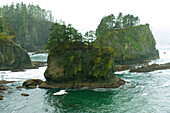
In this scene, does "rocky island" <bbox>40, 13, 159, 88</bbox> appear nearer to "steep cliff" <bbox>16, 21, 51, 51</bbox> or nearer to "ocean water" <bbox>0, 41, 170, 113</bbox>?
"ocean water" <bbox>0, 41, 170, 113</bbox>

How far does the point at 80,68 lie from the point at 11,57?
42.9m

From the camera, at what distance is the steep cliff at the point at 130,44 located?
9381 cm

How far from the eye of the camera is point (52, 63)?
153ft

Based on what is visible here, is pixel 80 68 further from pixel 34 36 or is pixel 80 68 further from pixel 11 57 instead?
pixel 34 36

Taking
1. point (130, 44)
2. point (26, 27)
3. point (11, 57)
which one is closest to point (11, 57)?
point (11, 57)

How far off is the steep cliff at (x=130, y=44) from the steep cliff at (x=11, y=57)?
144 ft

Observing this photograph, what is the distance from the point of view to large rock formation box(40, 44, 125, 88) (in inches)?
1777

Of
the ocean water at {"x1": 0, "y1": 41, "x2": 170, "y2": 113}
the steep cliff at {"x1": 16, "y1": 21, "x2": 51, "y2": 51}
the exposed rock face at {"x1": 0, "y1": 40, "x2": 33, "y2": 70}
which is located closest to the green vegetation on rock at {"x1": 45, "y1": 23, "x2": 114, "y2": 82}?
the ocean water at {"x1": 0, "y1": 41, "x2": 170, "y2": 113}

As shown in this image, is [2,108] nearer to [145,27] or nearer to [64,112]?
[64,112]

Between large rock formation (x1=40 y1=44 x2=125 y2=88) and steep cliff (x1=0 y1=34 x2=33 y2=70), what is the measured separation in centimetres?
3503

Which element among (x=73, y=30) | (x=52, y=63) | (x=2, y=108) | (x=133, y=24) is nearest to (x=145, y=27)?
(x=133, y=24)

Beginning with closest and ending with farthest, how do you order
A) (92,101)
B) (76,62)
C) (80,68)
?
(92,101), (80,68), (76,62)

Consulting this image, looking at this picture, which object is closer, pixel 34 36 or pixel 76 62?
pixel 76 62

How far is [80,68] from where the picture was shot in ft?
151
